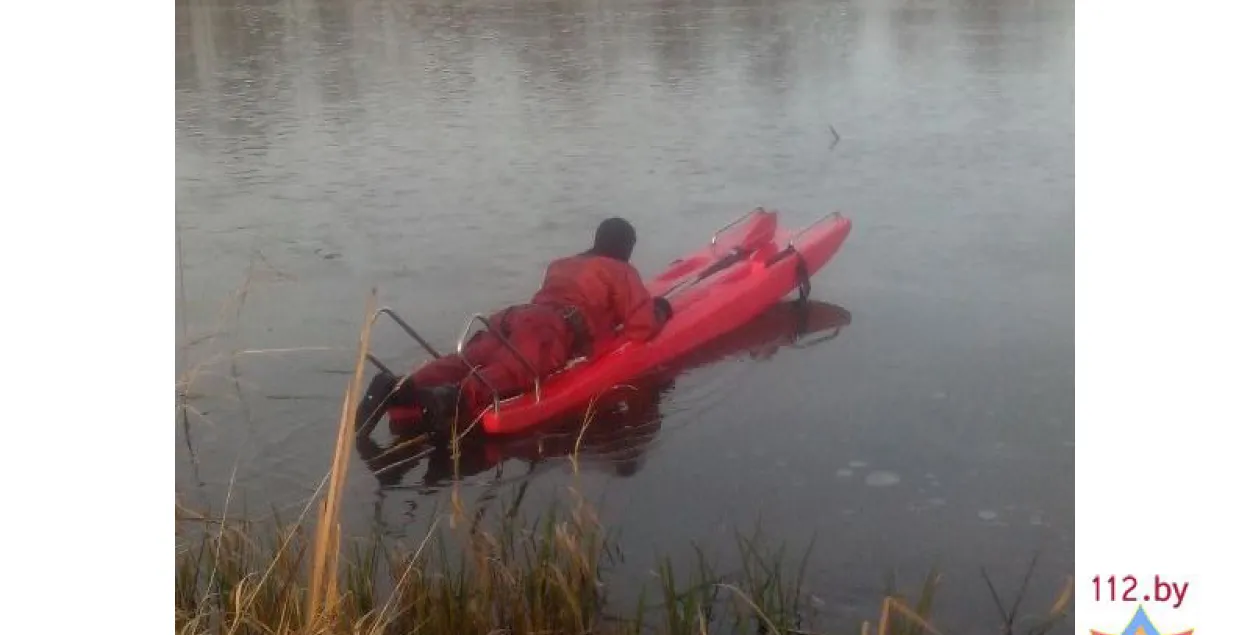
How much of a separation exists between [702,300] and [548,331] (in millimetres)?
340

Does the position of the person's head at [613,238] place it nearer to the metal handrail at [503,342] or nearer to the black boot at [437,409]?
the metal handrail at [503,342]

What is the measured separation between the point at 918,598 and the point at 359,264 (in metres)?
0.86

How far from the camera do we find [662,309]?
79.4 inches

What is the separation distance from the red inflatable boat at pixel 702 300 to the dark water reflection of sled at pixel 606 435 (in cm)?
2

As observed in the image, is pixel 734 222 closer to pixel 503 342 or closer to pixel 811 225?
pixel 811 225

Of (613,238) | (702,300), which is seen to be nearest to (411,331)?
(613,238)

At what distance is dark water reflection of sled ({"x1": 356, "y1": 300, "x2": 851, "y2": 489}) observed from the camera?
1.71 meters

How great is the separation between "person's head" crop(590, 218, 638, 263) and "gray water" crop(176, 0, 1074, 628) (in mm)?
22

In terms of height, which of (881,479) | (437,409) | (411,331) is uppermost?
(411,331)
